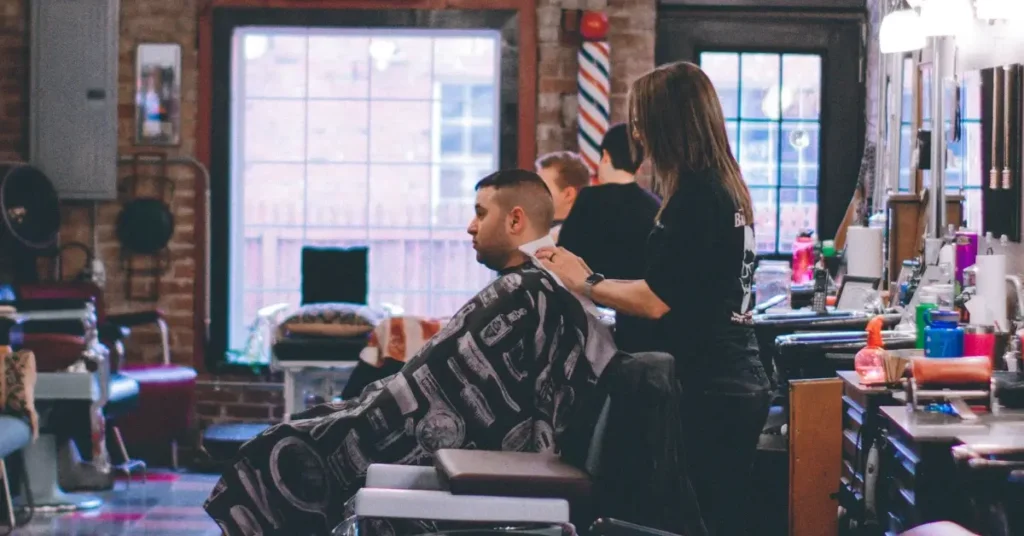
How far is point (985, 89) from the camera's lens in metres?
4.17

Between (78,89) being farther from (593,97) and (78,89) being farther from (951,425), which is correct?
(951,425)

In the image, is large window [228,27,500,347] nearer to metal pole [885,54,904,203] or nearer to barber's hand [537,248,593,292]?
metal pole [885,54,904,203]

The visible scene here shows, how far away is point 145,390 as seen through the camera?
626 cm

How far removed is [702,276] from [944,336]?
0.82 metres

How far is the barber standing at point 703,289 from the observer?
2777 millimetres

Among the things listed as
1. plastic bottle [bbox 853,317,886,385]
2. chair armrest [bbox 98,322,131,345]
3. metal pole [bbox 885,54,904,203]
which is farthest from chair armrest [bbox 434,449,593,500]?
chair armrest [bbox 98,322,131,345]

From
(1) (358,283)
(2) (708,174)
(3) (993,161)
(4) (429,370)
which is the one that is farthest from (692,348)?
(1) (358,283)

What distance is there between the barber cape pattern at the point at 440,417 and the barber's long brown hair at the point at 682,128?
1.18 ft

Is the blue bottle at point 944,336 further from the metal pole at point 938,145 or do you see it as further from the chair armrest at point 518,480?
the metal pole at point 938,145

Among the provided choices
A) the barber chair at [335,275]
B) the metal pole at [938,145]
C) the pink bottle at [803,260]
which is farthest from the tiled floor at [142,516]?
the metal pole at [938,145]

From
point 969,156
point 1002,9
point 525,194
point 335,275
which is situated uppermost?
point 1002,9

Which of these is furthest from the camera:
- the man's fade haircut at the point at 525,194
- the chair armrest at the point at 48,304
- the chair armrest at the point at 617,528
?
the chair armrest at the point at 48,304

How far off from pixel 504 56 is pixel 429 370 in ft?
12.2

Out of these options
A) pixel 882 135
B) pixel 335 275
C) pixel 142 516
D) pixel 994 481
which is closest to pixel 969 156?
pixel 882 135
